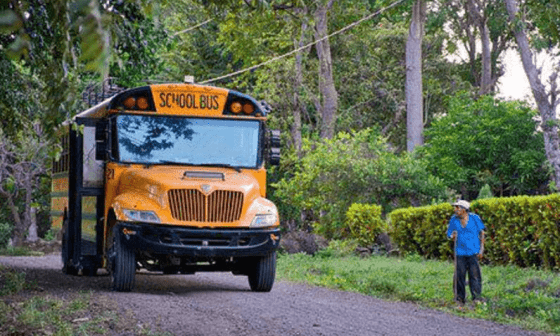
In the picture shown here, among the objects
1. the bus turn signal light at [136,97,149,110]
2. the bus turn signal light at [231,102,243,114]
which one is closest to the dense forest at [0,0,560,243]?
the bus turn signal light at [136,97,149,110]

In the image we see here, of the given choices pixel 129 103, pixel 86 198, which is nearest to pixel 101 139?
pixel 129 103

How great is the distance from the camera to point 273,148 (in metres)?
15.2

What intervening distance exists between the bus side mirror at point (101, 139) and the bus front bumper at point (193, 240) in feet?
4.56

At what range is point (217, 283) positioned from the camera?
59.0ft

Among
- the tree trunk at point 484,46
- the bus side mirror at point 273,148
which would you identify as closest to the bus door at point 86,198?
the bus side mirror at point 273,148

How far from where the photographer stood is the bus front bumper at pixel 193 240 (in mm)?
14180

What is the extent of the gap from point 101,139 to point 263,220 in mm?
2859

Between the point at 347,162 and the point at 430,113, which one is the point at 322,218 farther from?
the point at 430,113

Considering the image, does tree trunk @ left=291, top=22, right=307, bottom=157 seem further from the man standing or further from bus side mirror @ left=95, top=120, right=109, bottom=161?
the man standing

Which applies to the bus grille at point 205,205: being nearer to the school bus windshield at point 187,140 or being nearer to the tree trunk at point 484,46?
the school bus windshield at point 187,140

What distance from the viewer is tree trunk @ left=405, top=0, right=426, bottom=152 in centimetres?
3475

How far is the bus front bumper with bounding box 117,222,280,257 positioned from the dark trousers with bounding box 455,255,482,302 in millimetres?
2964

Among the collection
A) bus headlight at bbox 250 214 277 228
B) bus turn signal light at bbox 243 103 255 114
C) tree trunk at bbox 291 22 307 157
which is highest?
tree trunk at bbox 291 22 307 157

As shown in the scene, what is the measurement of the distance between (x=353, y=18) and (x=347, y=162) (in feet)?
37.2
